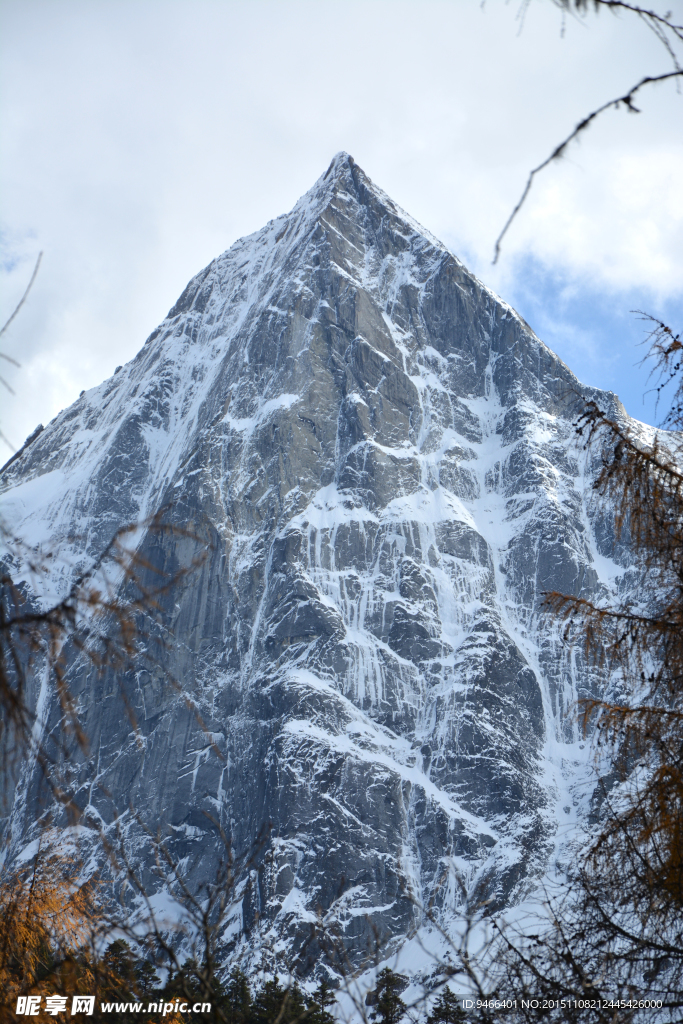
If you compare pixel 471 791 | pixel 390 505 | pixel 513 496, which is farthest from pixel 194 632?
pixel 513 496

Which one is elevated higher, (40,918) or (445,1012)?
(445,1012)


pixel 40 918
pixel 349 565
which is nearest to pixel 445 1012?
pixel 40 918

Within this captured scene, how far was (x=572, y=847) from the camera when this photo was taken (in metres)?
5.88

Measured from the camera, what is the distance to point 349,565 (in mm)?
125062

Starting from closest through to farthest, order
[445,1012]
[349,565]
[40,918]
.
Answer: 1. [40,918]
2. [445,1012]
3. [349,565]

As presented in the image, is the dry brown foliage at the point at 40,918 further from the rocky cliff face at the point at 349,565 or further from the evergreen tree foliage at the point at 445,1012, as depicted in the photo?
the rocky cliff face at the point at 349,565

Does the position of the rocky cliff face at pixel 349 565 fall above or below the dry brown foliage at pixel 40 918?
above

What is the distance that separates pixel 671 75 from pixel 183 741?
12099 centimetres

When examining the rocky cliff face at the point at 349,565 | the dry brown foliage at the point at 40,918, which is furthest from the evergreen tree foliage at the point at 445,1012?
the rocky cliff face at the point at 349,565

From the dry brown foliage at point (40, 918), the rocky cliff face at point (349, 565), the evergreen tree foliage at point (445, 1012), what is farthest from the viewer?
the rocky cliff face at point (349, 565)

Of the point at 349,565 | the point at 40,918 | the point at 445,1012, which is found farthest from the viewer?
the point at 349,565

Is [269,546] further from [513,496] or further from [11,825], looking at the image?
[11,825]

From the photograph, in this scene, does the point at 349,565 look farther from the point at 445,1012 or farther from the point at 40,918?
the point at 40,918

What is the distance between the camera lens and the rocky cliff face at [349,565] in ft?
350
